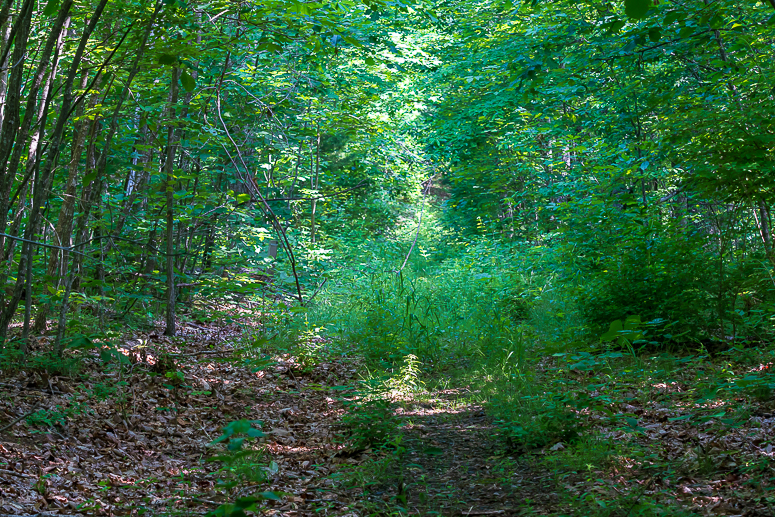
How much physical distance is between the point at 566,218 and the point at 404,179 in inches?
375

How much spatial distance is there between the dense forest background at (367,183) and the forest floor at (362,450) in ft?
0.59

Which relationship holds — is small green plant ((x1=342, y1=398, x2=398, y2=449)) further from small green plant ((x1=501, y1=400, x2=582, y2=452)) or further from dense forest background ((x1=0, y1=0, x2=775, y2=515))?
small green plant ((x1=501, y1=400, x2=582, y2=452))

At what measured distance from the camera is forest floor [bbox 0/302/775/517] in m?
2.89

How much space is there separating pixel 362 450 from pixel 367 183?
476 cm

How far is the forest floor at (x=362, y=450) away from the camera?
9.48 ft

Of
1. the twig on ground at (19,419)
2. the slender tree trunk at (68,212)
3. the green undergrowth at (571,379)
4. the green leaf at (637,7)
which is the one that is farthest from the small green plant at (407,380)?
the green leaf at (637,7)

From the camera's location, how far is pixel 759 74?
500 cm

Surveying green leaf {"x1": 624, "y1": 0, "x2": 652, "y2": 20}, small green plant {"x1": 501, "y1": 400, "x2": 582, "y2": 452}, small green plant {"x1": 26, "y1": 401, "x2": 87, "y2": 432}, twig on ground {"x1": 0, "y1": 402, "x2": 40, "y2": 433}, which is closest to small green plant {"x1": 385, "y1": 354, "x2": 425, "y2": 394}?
small green plant {"x1": 501, "y1": 400, "x2": 582, "y2": 452}

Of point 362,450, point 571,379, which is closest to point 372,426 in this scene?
point 362,450

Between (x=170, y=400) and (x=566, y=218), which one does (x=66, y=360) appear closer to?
(x=170, y=400)

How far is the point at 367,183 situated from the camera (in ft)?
26.8

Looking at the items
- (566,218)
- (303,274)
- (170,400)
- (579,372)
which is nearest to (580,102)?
(566,218)

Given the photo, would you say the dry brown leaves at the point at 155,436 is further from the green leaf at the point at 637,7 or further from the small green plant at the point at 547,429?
the green leaf at the point at 637,7

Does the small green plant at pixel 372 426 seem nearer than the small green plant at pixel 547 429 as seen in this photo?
No
